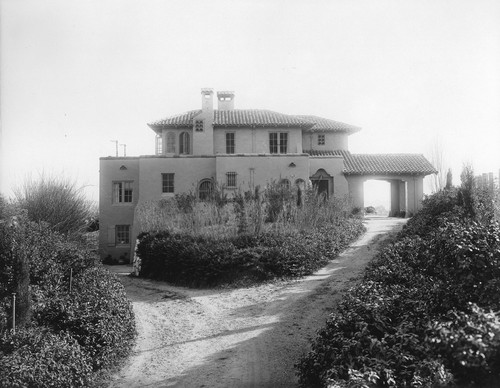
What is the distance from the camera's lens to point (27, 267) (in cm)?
967

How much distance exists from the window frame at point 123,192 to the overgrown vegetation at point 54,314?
55.5 ft

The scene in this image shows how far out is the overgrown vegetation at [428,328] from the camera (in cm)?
552

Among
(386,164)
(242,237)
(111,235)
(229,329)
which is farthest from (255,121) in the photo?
(229,329)

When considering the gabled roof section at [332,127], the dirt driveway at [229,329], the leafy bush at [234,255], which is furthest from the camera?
the gabled roof section at [332,127]

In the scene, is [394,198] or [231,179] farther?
[394,198]

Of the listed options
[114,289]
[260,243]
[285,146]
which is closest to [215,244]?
[260,243]

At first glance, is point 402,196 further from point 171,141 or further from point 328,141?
Answer: point 171,141

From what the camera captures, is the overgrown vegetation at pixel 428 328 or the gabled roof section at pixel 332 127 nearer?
the overgrown vegetation at pixel 428 328

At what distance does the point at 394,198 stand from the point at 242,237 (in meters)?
19.3

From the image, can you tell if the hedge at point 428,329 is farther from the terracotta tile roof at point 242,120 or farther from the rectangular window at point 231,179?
the terracotta tile roof at point 242,120

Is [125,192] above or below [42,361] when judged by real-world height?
above

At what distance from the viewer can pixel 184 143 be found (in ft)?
113

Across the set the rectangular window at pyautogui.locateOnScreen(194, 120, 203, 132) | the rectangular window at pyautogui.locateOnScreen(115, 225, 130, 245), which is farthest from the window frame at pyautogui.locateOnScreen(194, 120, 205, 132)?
the rectangular window at pyautogui.locateOnScreen(115, 225, 130, 245)

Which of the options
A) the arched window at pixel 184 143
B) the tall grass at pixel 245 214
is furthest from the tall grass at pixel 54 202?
the arched window at pixel 184 143
